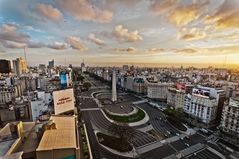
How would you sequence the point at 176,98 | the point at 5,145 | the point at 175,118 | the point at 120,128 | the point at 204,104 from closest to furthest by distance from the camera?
the point at 5,145 < the point at 120,128 < the point at 204,104 < the point at 175,118 < the point at 176,98

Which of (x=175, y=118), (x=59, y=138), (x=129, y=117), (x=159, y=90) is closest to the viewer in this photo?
(x=59, y=138)

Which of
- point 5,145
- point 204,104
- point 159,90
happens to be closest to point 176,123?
point 204,104

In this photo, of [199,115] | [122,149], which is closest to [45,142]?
[122,149]

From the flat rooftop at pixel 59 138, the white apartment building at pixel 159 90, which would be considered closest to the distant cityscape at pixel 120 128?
the flat rooftop at pixel 59 138

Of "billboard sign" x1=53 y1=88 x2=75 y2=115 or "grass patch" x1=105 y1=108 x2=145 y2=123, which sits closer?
"billboard sign" x1=53 y1=88 x2=75 y2=115

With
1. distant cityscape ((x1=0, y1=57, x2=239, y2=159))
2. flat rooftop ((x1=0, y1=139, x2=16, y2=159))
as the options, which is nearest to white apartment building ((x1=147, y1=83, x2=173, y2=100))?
distant cityscape ((x1=0, y1=57, x2=239, y2=159))

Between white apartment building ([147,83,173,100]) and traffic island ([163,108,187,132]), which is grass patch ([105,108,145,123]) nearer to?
traffic island ([163,108,187,132])

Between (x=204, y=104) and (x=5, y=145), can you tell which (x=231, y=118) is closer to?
(x=204, y=104)

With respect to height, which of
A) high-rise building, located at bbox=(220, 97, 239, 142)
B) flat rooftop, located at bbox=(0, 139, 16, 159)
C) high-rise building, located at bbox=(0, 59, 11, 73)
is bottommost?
high-rise building, located at bbox=(220, 97, 239, 142)
